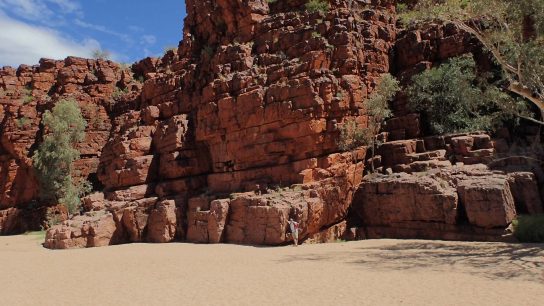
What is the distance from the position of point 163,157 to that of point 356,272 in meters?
17.4

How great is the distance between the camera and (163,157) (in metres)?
25.8

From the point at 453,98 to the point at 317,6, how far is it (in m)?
10.8

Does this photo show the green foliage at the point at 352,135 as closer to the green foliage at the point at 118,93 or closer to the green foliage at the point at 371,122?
the green foliage at the point at 371,122

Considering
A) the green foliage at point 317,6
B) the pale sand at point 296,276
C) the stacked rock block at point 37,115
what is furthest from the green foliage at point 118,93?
the pale sand at point 296,276

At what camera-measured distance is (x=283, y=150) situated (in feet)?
70.7

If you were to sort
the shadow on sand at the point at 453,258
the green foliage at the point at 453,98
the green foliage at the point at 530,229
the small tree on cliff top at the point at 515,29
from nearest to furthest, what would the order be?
the shadow on sand at the point at 453,258
the green foliage at the point at 530,229
the small tree on cliff top at the point at 515,29
the green foliage at the point at 453,98

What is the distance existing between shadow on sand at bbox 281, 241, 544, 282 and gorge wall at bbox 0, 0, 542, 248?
2174mm

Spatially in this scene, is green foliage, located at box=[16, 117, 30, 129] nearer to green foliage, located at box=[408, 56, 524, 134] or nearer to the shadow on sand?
the shadow on sand

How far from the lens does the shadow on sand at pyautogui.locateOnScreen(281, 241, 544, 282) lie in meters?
11.1

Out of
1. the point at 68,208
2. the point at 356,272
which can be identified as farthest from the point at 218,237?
the point at 68,208

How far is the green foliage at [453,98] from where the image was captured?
71.4ft

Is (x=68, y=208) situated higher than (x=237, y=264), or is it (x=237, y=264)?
(x=68, y=208)

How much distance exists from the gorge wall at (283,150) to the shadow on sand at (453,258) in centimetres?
217

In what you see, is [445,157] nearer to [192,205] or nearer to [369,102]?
[369,102]
